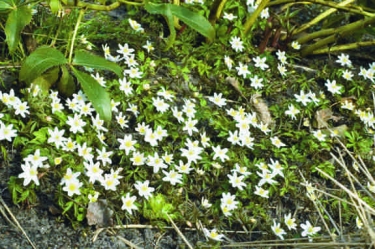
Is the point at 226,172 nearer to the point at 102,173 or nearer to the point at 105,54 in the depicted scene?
the point at 102,173

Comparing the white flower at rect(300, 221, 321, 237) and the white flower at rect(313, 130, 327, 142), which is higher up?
the white flower at rect(313, 130, 327, 142)

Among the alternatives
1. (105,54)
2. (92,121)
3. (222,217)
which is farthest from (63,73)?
(222,217)

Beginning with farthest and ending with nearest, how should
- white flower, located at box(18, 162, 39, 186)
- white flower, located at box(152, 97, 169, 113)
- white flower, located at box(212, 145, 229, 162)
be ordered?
1. white flower, located at box(152, 97, 169, 113)
2. white flower, located at box(212, 145, 229, 162)
3. white flower, located at box(18, 162, 39, 186)

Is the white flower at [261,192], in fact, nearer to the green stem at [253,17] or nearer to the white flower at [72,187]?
the white flower at [72,187]

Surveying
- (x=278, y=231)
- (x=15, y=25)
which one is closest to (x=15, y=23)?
(x=15, y=25)

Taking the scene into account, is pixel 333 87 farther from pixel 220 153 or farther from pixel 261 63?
pixel 220 153

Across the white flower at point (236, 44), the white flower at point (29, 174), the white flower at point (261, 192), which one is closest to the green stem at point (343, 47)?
the white flower at point (236, 44)

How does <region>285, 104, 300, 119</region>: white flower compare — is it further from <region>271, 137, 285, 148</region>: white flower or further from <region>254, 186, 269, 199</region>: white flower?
<region>254, 186, 269, 199</region>: white flower

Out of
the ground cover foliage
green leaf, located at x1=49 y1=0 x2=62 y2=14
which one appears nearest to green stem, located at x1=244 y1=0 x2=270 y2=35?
the ground cover foliage
